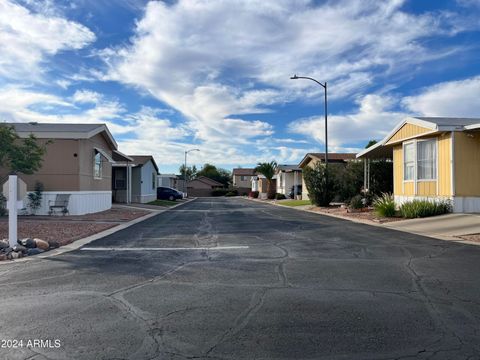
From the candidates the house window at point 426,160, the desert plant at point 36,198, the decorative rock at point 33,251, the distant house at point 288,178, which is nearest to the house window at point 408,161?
the house window at point 426,160

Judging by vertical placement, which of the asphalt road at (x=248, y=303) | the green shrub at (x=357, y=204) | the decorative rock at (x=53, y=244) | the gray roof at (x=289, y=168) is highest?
the gray roof at (x=289, y=168)

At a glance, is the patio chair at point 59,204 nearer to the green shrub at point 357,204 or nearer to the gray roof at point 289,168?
the green shrub at point 357,204

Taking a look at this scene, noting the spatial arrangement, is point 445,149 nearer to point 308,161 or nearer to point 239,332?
point 239,332

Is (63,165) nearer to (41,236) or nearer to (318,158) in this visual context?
(41,236)

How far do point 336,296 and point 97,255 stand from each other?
20.2 ft

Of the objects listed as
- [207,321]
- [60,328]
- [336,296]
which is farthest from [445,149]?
[60,328]

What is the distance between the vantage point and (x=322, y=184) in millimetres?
30875

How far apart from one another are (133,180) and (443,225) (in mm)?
27645

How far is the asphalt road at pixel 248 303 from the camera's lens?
4.52 meters

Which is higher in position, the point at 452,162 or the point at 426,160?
the point at 426,160

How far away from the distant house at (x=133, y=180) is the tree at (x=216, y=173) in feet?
263

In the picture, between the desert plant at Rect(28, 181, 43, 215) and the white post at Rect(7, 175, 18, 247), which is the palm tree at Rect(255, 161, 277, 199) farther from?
the white post at Rect(7, 175, 18, 247)

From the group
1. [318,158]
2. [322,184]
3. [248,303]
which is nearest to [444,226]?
[248,303]

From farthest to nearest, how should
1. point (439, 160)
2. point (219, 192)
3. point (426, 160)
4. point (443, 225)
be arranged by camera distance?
point (219, 192) < point (426, 160) < point (439, 160) < point (443, 225)
